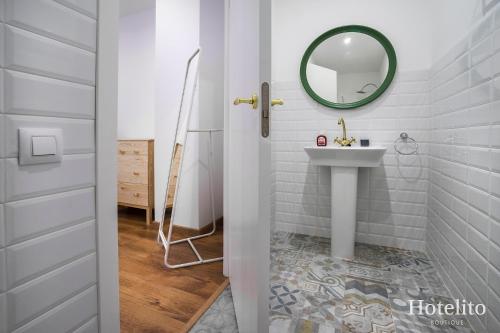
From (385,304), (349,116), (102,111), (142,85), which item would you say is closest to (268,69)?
(102,111)

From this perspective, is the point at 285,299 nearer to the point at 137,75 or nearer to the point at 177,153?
the point at 177,153

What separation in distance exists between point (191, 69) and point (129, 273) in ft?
5.90

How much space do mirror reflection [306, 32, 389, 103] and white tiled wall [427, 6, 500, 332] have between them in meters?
0.43

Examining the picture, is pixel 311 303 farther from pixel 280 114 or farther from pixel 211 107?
pixel 211 107

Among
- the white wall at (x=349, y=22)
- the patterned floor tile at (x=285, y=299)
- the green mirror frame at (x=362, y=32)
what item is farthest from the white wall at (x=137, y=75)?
the patterned floor tile at (x=285, y=299)

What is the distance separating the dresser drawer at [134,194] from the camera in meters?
2.66

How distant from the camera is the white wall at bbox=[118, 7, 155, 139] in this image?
321cm

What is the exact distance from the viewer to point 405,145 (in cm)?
202

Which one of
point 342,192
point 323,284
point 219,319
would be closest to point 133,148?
point 219,319

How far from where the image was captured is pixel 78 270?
658mm

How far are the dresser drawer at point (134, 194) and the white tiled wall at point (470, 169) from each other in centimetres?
255

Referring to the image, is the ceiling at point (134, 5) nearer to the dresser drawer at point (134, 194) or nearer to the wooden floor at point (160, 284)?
the dresser drawer at point (134, 194)

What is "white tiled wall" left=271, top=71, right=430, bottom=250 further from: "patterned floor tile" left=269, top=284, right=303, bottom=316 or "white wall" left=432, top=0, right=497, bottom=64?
"patterned floor tile" left=269, top=284, right=303, bottom=316

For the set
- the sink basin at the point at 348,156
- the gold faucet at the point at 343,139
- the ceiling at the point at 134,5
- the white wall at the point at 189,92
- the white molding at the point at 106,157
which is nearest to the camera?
the white molding at the point at 106,157
